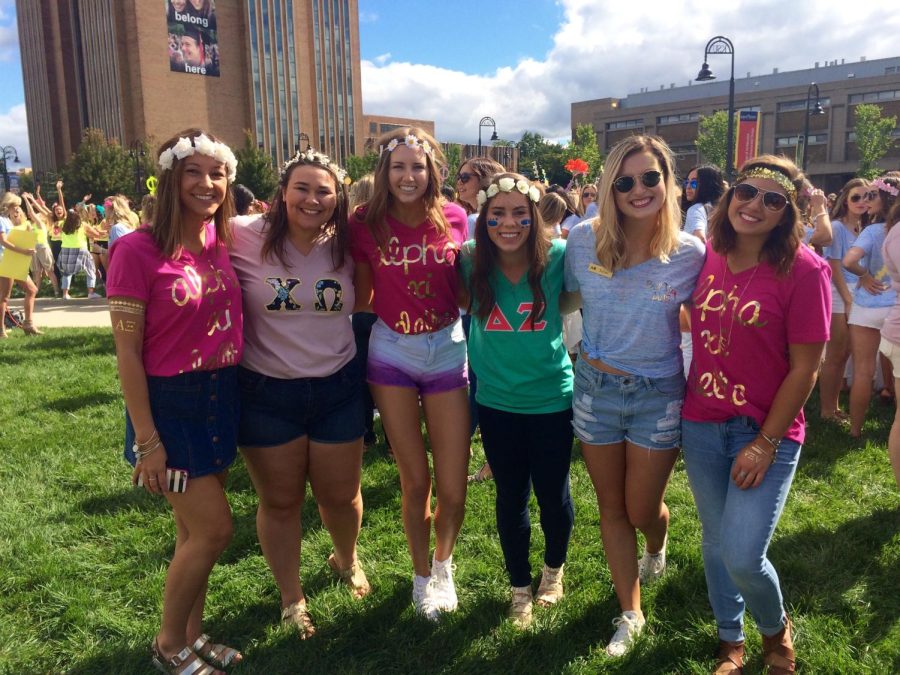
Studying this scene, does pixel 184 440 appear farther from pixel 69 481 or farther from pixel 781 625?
pixel 69 481

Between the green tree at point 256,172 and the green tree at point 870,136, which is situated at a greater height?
the green tree at point 870,136

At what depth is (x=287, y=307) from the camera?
262 cm

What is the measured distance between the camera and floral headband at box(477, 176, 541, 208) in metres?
2.74

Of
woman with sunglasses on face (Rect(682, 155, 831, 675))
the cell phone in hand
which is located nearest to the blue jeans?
woman with sunglasses on face (Rect(682, 155, 831, 675))

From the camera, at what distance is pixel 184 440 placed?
2.38 m

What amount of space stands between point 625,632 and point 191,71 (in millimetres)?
72216

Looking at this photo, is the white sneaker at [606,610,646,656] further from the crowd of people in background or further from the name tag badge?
the name tag badge

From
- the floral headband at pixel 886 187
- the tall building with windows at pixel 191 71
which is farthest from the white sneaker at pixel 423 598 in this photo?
the tall building with windows at pixel 191 71

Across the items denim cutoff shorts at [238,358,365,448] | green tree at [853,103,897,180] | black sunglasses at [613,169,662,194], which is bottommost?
denim cutoff shorts at [238,358,365,448]

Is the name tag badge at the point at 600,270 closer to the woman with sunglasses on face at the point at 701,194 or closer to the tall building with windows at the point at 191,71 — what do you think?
the woman with sunglasses on face at the point at 701,194

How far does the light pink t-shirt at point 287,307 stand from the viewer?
2.62 m

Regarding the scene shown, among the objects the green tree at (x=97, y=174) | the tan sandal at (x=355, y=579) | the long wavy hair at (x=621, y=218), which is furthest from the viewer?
the green tree at (x=97, y=174)

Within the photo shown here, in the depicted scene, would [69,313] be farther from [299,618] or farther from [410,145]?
[410,145]

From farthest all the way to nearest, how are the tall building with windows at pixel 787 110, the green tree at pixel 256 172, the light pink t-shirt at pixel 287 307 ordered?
the tall building with windows at pixel 787 110, the green tree at pixel 256 172, the light pink t-shirt at pixel 287 307
